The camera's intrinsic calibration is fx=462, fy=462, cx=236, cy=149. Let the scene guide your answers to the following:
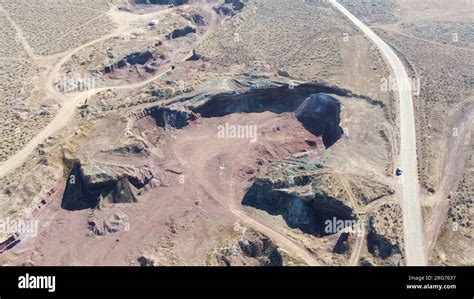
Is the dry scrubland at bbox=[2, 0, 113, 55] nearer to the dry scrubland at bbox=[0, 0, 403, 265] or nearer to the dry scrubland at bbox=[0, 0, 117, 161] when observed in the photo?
the dry scrubland at bbox=[0, 0, 117, 161]

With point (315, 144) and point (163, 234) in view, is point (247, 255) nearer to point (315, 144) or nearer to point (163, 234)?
point (163, 234)

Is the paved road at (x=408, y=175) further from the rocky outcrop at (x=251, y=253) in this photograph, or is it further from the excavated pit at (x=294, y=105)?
the rocky outcrop at (x=251, y=253)

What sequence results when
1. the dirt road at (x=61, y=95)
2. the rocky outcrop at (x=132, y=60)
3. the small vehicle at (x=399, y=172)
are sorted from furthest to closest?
the rocky outcrop at (x=132, y=60) → the dirt road at (x=61, y=95) → the small vehicle at (x=399, y=172)

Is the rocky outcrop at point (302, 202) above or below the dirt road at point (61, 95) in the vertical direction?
below

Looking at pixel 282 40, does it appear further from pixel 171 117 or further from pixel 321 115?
pixel 171 117

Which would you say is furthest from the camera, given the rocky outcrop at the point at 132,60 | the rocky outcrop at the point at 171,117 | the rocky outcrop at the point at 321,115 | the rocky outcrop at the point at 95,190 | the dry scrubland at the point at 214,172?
the rocky outcrop at the point at 132,60

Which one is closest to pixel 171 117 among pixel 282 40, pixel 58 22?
pixel 282 40

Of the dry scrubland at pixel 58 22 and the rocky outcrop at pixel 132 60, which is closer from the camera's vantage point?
the rocky outcrop at pixel 132 60

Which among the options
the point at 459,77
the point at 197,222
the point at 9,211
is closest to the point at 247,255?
the point at 197,222

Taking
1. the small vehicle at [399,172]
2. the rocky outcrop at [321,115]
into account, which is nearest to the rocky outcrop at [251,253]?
the small vehicle at [399,172]

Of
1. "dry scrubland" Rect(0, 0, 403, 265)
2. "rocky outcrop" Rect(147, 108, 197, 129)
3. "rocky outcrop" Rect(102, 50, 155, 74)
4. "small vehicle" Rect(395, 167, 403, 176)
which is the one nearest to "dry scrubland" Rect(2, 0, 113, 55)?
"dry scrubland" Rect(0, 0, 403, 265)
